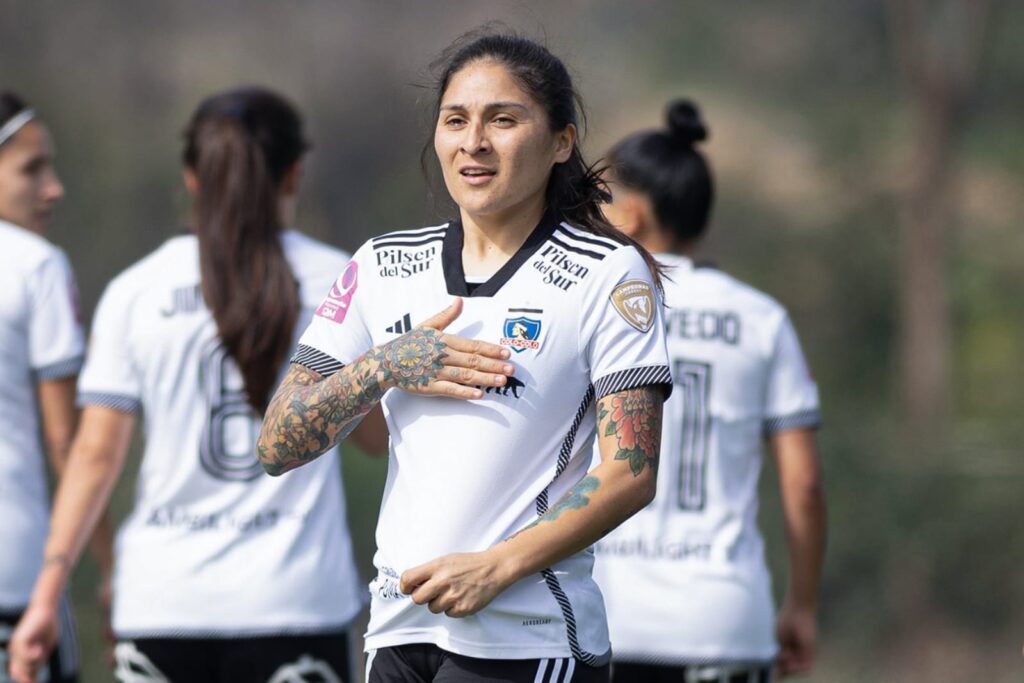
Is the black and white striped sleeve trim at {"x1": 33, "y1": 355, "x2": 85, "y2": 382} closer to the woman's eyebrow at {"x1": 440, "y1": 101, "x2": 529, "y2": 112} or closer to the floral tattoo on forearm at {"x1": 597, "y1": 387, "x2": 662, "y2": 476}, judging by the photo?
the woman's eyebrow at {"x1": 440, "y1": 101, "x2": 529, "y2": 112}

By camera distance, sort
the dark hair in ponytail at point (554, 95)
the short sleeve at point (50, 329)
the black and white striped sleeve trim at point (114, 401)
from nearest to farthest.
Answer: the dark hair in ponytail at point (554, 95) → the black and white striped sleeve trim at point (114, 401) → the short sleeve at point (50, 329)

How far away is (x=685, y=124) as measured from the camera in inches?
176

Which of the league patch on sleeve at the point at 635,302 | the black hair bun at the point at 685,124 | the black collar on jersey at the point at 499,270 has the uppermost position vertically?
the black hair bun at the point at 685,124

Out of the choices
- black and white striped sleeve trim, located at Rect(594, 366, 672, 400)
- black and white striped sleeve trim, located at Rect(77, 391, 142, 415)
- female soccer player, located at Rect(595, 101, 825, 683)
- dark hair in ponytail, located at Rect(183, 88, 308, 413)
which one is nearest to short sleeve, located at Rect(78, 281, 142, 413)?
black and white striped sleeve trim, located at Rect(77, 391, 142, 415)

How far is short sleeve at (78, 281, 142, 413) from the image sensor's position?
4062mm

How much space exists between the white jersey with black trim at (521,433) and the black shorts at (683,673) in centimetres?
142

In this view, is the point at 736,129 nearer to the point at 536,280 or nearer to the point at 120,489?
the point at 120,489

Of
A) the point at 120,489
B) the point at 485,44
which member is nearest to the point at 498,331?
the point at 485,44

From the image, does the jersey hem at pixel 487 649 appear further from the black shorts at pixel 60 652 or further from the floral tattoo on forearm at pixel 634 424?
the black shorts at pixel 60 652

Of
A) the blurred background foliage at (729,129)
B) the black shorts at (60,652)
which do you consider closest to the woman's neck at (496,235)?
the black shorts at (60,652)

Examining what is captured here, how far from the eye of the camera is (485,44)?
9.46 ft

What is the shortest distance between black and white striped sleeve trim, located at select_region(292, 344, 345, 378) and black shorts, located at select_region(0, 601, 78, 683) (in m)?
1.75

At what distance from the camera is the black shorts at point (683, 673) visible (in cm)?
418

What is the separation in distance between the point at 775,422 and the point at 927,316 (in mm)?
8942
